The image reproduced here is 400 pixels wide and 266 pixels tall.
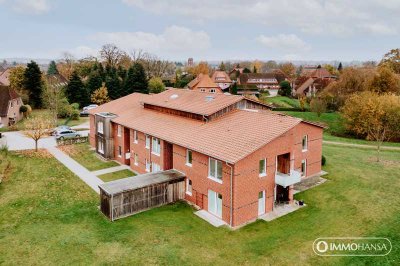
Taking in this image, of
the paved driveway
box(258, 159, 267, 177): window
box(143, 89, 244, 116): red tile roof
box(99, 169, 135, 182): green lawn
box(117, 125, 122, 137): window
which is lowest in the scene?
box(99, 169, 135, 182): green lawn

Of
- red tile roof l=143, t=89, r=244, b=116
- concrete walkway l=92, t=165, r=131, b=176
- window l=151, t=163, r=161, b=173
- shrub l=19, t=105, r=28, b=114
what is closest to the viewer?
red tile roof l=143, t=89, r=244, b=116

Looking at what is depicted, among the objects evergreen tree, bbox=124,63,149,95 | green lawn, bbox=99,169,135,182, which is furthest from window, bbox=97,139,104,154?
evergreen tree, bbox=124,63,149,95

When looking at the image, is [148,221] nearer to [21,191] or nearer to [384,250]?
[21,191]

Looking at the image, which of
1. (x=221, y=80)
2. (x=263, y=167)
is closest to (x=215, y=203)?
(x=263, y=167)

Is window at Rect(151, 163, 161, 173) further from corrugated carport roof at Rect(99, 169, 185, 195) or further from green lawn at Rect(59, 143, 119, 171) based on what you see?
green lawn at Rect(59, 143, 119, 171)

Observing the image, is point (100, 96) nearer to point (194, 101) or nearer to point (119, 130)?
point (119, 130)

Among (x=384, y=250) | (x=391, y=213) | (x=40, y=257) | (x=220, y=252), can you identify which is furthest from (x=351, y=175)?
(x=40, y=257)

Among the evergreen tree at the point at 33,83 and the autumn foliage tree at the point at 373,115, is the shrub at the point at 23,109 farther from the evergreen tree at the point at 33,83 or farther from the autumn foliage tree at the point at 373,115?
the autumn foliage tree at the point at 373,115
